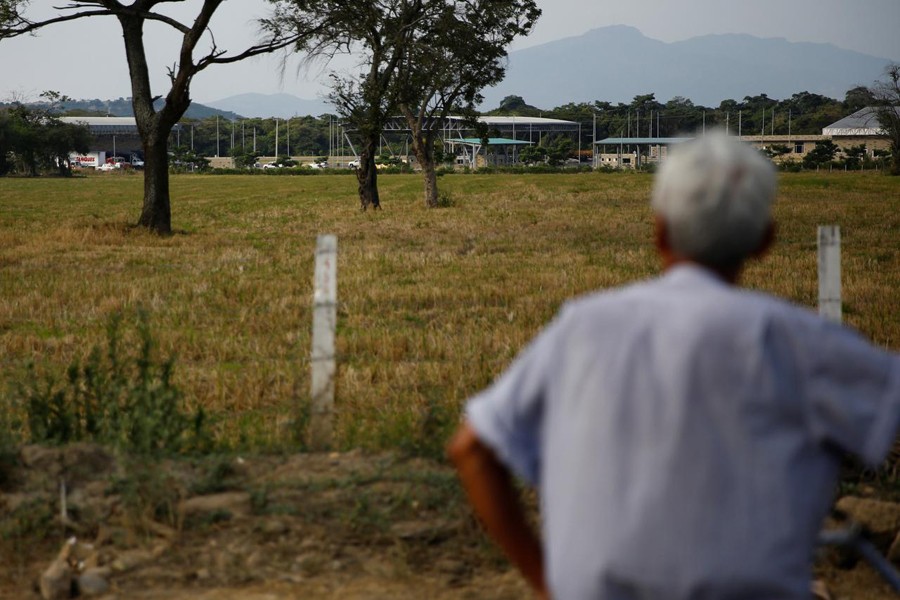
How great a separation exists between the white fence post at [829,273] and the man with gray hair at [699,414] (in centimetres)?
615

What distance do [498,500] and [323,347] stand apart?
5.31 meters

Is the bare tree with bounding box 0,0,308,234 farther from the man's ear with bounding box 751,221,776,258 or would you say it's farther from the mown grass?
the man's ear with bounding box 751,221,776,258

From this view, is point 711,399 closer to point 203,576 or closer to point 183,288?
point 203,576

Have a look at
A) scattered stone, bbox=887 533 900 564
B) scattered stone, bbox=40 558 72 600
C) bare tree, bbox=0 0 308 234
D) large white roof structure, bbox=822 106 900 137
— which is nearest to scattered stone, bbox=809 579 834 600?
scattered stone, bbox=887 533 900 564

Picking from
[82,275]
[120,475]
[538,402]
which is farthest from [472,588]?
[82,275]

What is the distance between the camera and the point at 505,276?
17906 millimetres

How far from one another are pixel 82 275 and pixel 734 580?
17.2m

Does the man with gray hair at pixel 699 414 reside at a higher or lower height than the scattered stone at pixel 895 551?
higher

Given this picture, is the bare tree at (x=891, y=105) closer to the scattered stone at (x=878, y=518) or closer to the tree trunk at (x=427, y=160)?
the tree trunk at (x=427, y=160)

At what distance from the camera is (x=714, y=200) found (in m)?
2.28

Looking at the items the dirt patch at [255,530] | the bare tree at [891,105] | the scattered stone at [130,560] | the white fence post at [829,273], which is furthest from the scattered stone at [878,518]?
the bare tree at [891,105]

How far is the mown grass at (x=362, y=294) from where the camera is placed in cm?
927

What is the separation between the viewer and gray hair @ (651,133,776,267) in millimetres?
2285

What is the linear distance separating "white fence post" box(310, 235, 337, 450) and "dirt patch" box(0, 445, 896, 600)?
46 centimetres
